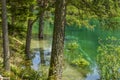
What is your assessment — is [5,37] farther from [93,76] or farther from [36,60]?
[36,60]

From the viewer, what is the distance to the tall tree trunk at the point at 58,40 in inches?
487

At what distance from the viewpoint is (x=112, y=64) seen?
1719 cm

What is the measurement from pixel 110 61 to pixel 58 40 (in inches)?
217

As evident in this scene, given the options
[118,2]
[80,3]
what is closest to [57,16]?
[80,3]

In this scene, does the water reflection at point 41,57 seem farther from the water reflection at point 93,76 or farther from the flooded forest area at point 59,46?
the water reflection at point 93,76

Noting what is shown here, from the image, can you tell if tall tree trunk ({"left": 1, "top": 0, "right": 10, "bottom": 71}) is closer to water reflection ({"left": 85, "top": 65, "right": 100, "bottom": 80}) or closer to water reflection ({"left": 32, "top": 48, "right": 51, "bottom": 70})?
water reflection ({"left": 32, "top": 48, "right": 51, "bottom": 70})

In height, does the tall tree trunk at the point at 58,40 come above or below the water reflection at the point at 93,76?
above

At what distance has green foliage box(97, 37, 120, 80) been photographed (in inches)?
671

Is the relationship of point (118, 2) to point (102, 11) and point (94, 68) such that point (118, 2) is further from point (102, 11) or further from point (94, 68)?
point (94, 68)

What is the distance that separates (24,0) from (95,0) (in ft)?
18.2

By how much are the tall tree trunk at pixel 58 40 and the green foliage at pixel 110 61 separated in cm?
494

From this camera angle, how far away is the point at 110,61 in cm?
1717

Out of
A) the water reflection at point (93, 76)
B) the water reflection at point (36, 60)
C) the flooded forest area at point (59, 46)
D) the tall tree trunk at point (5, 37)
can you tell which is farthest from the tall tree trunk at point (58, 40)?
the water reflection at point (93, 76)

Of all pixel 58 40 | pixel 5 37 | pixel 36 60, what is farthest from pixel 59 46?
pixel 36 60
